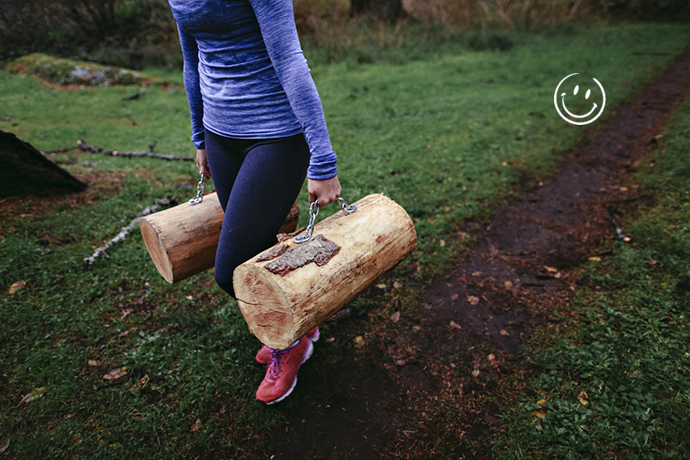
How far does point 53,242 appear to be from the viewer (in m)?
3.40

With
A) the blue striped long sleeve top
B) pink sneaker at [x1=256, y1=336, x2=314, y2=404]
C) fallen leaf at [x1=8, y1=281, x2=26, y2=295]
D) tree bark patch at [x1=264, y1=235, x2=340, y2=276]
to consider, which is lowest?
pink sneaker at [x1=256, y1=336, x2=314, y2=404]

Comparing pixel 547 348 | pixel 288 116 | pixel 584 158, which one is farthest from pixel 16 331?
pixel 584 158

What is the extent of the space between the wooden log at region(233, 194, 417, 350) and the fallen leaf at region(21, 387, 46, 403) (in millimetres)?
1617

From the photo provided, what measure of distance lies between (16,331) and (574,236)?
194 inches

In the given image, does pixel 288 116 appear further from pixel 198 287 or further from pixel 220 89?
pixel 198 287

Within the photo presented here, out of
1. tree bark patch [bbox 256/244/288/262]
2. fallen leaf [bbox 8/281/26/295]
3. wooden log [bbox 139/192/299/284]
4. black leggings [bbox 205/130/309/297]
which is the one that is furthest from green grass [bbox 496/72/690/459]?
fallen leaf [bbox 8/281/26/295]

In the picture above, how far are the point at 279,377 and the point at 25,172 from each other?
3467 millimetres

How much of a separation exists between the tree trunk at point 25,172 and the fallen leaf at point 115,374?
245 cm

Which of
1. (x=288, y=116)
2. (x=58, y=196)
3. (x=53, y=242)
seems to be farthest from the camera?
(x=58, y=196)

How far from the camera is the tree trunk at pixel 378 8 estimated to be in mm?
12711

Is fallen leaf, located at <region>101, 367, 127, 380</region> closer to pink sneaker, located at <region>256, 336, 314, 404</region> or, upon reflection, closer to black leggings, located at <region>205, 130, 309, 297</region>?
pink sneaker, located at <region>256, 336, 314, 404</region>

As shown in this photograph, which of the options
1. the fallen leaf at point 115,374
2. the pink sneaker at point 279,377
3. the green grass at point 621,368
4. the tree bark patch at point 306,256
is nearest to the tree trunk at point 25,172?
the fallen leaf at point 115,374

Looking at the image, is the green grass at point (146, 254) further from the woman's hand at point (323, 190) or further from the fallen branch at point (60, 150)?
the woman's hand at point (323, 190)

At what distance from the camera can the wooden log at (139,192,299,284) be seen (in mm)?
2043
